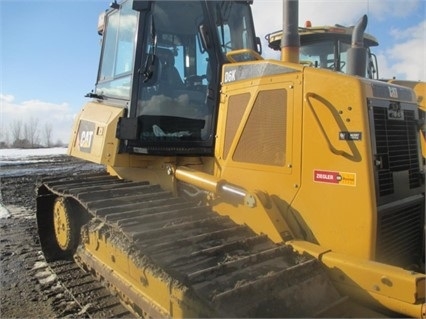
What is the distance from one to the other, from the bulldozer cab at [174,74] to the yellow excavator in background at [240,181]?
0.5 inches

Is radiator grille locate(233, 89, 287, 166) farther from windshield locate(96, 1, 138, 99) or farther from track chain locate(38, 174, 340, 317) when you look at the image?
windshield locate(96, 1, 138, 99)

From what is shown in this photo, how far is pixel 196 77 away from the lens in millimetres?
4180

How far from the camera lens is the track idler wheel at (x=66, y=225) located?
15.1 feet

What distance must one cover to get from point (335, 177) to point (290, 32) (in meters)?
1.37

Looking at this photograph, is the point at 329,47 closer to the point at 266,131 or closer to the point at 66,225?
the point at 266,131

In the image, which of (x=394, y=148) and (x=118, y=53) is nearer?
(x=394, y=148)

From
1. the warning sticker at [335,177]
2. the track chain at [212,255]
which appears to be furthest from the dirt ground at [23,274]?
the warning sticker at [335,177]

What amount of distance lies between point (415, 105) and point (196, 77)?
77.1 inches

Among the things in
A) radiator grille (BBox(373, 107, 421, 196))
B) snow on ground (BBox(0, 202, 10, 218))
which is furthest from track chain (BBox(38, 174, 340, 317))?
snow on ground (BBox(0, 202, 10, 218))

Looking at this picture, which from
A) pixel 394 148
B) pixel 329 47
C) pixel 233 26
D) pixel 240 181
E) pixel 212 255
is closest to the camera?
pixel 212 255

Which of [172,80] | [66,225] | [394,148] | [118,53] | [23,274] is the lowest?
[23,274]

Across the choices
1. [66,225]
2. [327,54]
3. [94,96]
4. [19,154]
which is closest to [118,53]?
[94,96]

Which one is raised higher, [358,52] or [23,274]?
[358,52]

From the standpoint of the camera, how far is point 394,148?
332 cm
